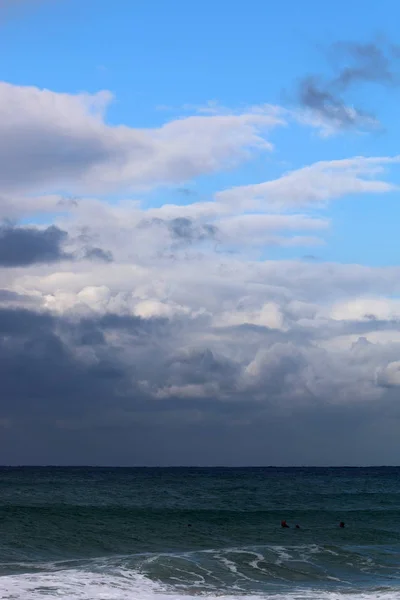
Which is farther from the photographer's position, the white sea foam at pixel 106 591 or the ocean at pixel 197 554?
the ocean at pixel 197 554

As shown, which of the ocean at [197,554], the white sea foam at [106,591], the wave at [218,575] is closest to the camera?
the white sea foam at [106,591]

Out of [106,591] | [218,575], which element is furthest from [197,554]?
[106,591]

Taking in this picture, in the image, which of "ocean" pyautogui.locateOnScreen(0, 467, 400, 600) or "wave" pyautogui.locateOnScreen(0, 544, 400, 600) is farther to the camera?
"ocean" pyautogui.locateOnScreen(0, 467, 400, 600)

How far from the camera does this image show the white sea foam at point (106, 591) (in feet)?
98.4

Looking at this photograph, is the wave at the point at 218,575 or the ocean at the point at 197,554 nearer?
the wave at the point at 218,575

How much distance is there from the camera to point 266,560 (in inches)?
1613

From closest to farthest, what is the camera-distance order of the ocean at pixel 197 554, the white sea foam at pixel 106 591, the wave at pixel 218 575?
the white sea foam at pixel 106 591
the wave at pixel 218 575
the ocean at pixel 197 554

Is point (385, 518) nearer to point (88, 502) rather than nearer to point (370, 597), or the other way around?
point (88, 502)

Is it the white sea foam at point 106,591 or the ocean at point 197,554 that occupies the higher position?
the white sea foam at point 106,591

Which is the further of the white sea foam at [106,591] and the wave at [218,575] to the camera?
the wave at [218,575]

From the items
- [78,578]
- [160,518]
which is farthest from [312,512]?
[78,578]

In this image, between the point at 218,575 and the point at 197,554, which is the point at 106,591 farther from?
the point at 197,554

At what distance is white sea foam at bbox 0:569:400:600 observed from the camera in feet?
98.4

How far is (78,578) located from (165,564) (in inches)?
237
